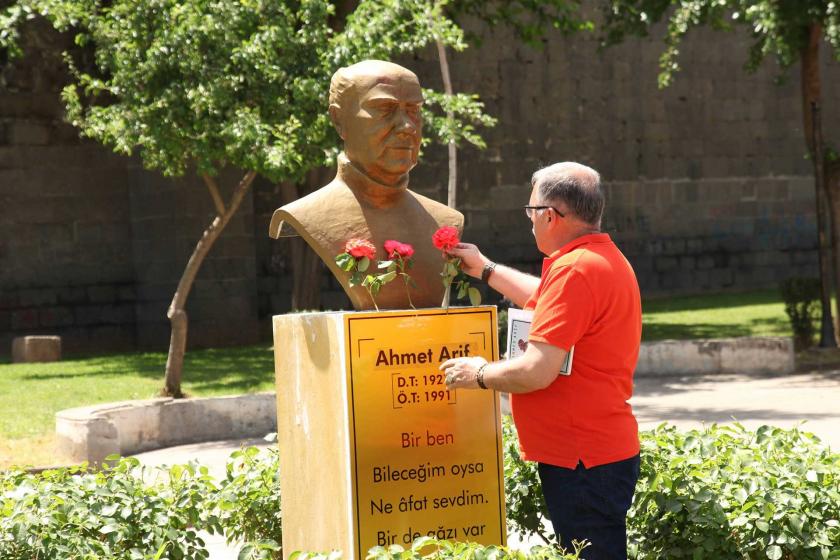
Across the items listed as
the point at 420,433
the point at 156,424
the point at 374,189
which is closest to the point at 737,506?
the point at 420,433

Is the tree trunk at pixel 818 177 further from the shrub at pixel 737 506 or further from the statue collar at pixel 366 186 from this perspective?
the statue collar at pixel 366 186

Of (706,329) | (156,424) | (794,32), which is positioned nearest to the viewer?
(156,424)

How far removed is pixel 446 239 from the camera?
438 cm

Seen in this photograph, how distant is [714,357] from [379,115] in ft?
30.2

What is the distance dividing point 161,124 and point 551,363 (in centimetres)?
690

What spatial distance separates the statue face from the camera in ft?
14.9

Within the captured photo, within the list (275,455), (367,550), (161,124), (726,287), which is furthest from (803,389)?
(726,287)

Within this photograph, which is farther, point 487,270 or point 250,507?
point 250,507

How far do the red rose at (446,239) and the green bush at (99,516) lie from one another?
58.5 inches

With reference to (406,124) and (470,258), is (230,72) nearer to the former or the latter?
(406,124)

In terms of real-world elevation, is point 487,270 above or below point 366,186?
below

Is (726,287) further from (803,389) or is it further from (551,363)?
(551,363)

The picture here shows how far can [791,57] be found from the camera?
42.9 feet

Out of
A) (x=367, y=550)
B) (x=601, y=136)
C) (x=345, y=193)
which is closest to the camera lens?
(x=367, y=550)
